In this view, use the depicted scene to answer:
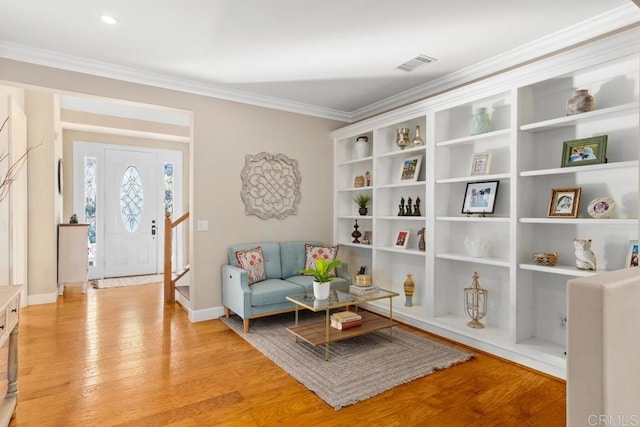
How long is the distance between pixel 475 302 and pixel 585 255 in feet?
3.69

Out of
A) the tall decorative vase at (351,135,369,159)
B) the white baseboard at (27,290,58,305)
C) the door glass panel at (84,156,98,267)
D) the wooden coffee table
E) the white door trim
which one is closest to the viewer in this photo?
the wooden coffee table

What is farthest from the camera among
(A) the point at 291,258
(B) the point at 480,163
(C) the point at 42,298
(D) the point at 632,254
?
(C) the point at 42,298

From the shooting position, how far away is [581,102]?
8.61 ft

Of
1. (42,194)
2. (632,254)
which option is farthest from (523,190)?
(42,194)

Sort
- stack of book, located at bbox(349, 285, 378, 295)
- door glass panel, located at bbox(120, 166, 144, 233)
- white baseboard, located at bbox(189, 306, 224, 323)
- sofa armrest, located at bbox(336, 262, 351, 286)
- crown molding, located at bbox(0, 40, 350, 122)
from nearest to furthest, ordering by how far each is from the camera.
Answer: crown molding, located at bbox(0, 40, 350, 122) < stack of book, located at bbox(349, 285, 378, 295) < white baseboard, located at bbox(189, 306, 224, 323) < sofa armrest, located at bbox(336, 262, 351, 286) < door glass panel, located at bbox(120, 166, 144, 233)

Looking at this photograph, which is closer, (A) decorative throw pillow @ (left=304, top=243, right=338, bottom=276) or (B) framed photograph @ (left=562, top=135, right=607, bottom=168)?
(B) framed photograph @ (left=562, top=135, right=607, bottom=168)

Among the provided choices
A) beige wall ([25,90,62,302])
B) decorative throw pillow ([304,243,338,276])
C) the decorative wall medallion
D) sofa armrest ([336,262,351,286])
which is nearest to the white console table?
the decorative wall medallion

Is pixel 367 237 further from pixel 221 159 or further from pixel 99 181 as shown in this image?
pixel 99 181

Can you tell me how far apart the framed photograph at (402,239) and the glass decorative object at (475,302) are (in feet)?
2.84

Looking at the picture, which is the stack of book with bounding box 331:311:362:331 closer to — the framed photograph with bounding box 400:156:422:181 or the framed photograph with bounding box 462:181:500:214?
the framed photograph with bounding box 462:181:500:214

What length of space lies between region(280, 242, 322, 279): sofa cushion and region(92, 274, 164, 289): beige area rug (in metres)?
3.02

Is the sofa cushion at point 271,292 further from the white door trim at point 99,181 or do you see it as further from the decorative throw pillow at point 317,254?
the white door trim at point 99,181

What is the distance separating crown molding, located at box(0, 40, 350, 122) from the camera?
3164 millimetres

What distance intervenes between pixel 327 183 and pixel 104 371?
335cm
